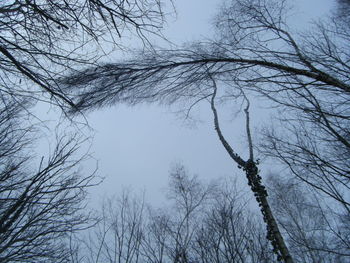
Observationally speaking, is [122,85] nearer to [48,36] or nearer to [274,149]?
[48,36]

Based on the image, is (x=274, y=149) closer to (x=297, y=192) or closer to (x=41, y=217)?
(x=41, y=217)

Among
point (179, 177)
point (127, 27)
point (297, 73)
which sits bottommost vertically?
point (297, 73)

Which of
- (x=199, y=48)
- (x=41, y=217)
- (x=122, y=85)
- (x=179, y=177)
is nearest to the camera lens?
(x=122, y=85)

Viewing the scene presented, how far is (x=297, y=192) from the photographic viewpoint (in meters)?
11.2

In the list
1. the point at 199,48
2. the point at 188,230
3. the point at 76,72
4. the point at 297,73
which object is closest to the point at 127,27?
the point at 76,72

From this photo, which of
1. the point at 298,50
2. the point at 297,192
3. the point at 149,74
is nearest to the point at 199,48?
the point at 149,74

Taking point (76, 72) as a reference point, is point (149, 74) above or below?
above

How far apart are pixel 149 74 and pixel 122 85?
0.44 metres

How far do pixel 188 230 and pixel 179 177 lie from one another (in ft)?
9.47

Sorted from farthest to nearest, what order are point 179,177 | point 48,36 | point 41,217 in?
point 179,177 → point 41,217 → point 48,36

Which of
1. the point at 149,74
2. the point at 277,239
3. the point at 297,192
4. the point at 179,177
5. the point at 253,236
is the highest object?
the point at 179,177

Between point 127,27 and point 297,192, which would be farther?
point 297,192

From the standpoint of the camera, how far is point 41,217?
4.29m

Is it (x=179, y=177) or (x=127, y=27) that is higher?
(x=179, y=177)
